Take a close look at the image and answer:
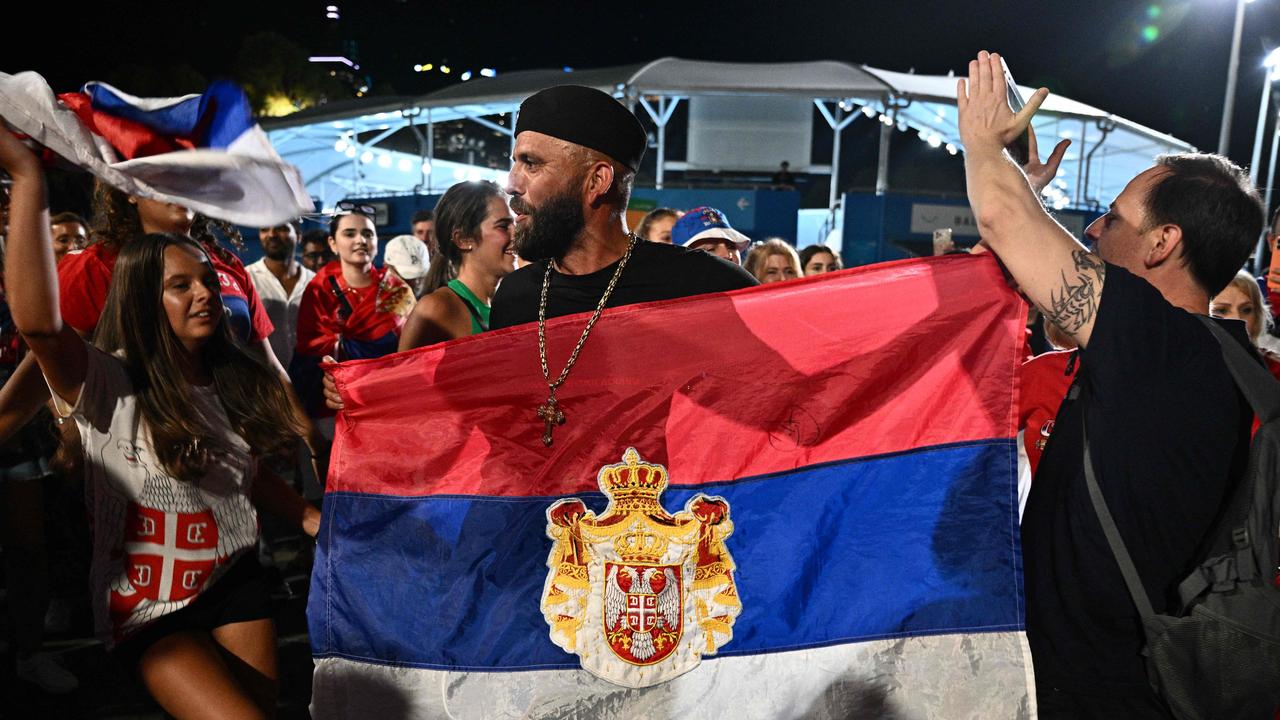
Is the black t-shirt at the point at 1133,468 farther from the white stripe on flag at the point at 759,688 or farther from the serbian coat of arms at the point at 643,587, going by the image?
the serbian coat of arms at the point at 643,587

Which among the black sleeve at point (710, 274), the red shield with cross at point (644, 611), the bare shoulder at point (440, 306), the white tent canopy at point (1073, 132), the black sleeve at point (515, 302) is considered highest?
the white tent canopy at point (1073, 132)

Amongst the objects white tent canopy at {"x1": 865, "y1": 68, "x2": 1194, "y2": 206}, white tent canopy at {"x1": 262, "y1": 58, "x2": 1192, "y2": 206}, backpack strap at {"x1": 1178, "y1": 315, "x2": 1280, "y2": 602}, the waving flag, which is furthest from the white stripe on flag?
white tent canopy at {"x1": 865, "y1": 68, "x2": 1194, "y2": 206}

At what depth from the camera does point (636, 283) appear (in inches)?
107

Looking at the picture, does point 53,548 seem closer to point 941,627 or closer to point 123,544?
point 123,544

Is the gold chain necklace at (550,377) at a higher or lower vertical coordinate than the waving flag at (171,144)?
lower

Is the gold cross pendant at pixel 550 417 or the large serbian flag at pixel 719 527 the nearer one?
the large serbian flag at pixel 719 527

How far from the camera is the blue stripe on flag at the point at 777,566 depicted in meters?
2.22

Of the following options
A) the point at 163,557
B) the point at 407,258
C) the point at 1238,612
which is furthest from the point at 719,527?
the point at 407,258

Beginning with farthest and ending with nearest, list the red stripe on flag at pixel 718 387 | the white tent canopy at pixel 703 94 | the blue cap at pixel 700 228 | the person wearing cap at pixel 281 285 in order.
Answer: the white tent canopy at pixel 703 94 → the person wearing cap at pixel 281 285 → the blue cap at pixel 700 228 → the red stripe on flag at pixel 718 387

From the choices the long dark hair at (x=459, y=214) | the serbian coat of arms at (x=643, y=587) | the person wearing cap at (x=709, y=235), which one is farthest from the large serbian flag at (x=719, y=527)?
the person wearing cap at (x=709, y=235)

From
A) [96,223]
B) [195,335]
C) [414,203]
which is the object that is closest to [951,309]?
[195,335]

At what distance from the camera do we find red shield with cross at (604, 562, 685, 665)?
2.29 meters

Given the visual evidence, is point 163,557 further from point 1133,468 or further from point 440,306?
point 1133,468

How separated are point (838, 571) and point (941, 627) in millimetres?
278
